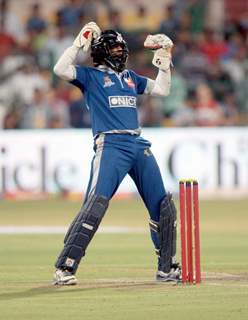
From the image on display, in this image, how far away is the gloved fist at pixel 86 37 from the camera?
10.2 m

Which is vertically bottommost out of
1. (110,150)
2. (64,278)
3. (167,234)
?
(64,278)

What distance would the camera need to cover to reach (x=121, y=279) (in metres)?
10.6

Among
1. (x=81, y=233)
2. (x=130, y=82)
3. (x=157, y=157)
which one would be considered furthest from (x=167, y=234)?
(x=157, y=157)

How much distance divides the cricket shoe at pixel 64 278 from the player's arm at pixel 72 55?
156 centimetres

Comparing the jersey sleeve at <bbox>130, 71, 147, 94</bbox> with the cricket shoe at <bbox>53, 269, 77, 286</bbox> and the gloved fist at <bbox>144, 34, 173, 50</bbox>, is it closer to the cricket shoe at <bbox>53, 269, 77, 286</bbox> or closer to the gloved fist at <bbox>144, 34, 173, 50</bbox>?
the gloved fist at <bbox>144, 34, 173, 50</bbox>

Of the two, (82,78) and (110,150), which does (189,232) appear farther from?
(82,78)

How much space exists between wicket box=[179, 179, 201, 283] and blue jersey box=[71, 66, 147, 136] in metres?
0.71

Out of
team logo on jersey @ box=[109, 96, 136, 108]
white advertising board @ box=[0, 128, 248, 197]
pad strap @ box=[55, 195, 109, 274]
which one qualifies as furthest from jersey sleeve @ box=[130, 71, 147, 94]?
white advertising board @ box=[0, 128, 248, 197]

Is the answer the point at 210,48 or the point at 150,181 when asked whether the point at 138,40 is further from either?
the point at 150,181

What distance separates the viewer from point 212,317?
8.29 m

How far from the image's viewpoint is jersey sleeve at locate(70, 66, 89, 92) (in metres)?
10.2

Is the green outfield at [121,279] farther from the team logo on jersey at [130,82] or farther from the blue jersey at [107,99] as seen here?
the team logo on jersey at [130,82]

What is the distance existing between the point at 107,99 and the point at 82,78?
0.87 feet

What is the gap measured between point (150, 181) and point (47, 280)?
1.24m
